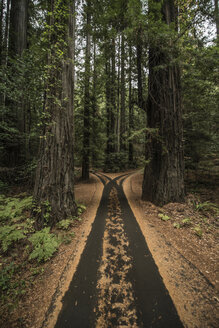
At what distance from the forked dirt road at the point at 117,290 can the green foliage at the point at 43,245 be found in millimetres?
753

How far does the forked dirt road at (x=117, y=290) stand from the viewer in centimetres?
177

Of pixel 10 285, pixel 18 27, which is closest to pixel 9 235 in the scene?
pixel 10 285

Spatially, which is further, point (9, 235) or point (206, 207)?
point (206, 207)

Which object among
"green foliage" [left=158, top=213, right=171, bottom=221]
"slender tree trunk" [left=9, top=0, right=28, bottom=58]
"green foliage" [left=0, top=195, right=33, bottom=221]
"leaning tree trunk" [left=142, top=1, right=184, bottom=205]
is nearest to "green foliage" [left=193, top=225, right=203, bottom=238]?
"green foliage" [left=158, top=213, right=171, bottom=221]

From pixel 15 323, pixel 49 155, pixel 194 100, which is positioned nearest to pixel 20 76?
pixel 49 155

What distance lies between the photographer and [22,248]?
3094mm

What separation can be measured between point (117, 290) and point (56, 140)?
3.88m

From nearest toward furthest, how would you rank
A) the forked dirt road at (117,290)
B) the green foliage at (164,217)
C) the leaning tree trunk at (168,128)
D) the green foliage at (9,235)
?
the forked dirt road at (117,290), the green foliage at (9,235), the green foliage at (164,217), the leaning tree trunk at (168,128)

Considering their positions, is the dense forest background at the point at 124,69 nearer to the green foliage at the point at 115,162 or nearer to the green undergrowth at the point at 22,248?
the green undergrowth at the point at 22,248

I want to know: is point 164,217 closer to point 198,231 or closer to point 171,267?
point 198,231

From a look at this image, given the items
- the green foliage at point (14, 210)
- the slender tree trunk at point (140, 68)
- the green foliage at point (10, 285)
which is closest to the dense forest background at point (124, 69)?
the slender tree trunk at point (140, 68)

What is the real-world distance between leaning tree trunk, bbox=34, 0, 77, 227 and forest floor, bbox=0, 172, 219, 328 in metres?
0.96

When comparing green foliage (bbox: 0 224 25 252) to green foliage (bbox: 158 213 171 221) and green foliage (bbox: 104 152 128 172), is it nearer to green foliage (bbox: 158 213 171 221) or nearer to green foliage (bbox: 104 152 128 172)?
green foliage (bbox: 158 213 171 221)

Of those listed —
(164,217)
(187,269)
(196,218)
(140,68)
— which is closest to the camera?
(187,269)
